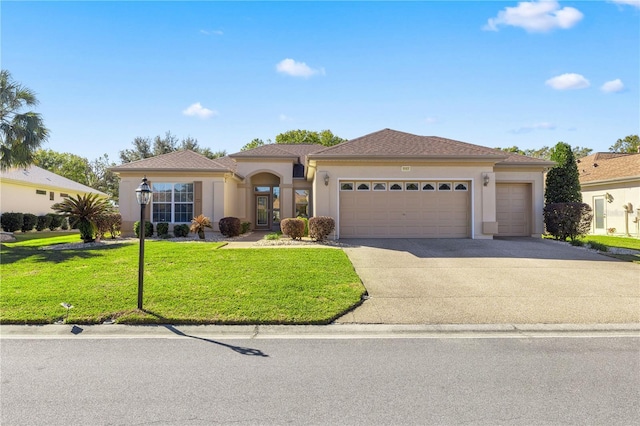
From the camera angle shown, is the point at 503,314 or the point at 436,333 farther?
the point at 503,314

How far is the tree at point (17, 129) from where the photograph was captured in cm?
1527

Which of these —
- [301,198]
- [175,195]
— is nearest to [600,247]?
[301,198]

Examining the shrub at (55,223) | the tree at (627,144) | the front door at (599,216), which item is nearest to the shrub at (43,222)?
the shrub at (55,223)

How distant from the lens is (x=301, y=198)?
822 inches

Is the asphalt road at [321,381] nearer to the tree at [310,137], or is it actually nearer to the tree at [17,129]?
the tree at [17,129]

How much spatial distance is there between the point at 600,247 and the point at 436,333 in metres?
10.9

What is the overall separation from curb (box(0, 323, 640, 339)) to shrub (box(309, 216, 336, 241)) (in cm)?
817

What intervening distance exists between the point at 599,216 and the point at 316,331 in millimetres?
23861

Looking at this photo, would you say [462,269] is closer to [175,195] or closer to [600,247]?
[600,247]

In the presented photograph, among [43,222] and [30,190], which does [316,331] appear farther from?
[30,190]

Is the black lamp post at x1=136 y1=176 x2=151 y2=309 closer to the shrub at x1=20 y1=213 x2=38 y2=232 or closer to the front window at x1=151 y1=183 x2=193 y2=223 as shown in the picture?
the front window at x1=151 y1=183 x2=193 y2=223

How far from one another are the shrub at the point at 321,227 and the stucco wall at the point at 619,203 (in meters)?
17.0

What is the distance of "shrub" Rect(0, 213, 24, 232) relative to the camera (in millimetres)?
21812

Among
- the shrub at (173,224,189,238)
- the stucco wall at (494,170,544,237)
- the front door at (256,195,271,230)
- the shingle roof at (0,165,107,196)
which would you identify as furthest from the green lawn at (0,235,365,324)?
the shingle roof at (0,165,107,196)
